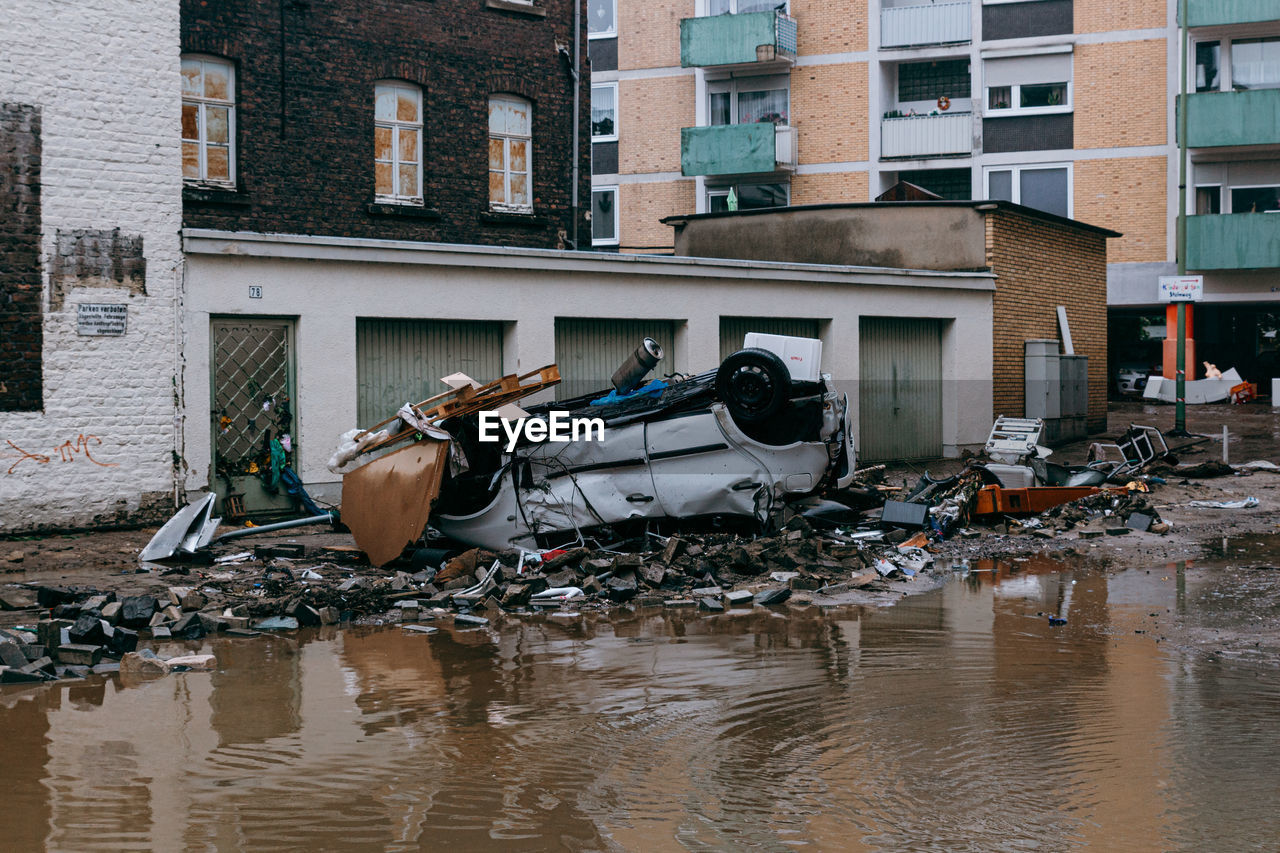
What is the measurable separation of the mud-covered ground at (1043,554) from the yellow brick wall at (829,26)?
2238 centimetres

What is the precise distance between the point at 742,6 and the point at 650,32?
2931 mm

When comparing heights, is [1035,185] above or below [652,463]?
above

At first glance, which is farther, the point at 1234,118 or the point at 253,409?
the point at 1234,118

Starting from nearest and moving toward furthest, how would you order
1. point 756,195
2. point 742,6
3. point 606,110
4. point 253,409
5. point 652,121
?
point 253,409
point 742,6
point 756,195
point 652,121
point 606,110

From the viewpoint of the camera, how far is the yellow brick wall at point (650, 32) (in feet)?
127

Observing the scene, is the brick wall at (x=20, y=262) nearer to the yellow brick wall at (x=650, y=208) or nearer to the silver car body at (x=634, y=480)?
the silver car body at (x=634, y=480)

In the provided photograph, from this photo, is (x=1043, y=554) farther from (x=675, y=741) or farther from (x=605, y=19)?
(x=605, y=19)

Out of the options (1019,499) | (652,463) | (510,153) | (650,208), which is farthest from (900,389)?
(650,208)

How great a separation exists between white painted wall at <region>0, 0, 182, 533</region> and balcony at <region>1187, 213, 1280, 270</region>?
27158 millimetres

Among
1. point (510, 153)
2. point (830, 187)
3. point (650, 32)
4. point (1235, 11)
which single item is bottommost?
point (510, 153)

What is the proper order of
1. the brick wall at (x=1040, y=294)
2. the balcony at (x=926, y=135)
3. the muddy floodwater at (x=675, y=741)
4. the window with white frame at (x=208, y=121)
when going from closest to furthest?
the muddy floodwater at (x=675, y=741) → the window with white frame at (x=208, y=121) → the brick wall at (x=1040, y=294) → the balcony at (x=926, y=135)

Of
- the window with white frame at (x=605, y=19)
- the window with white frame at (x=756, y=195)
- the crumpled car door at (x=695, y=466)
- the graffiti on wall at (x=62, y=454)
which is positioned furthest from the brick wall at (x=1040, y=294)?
the window with white frame at (x=605, y=19)

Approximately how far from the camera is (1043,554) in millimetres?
13289

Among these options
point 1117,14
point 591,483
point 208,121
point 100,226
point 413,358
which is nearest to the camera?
point 591,483
